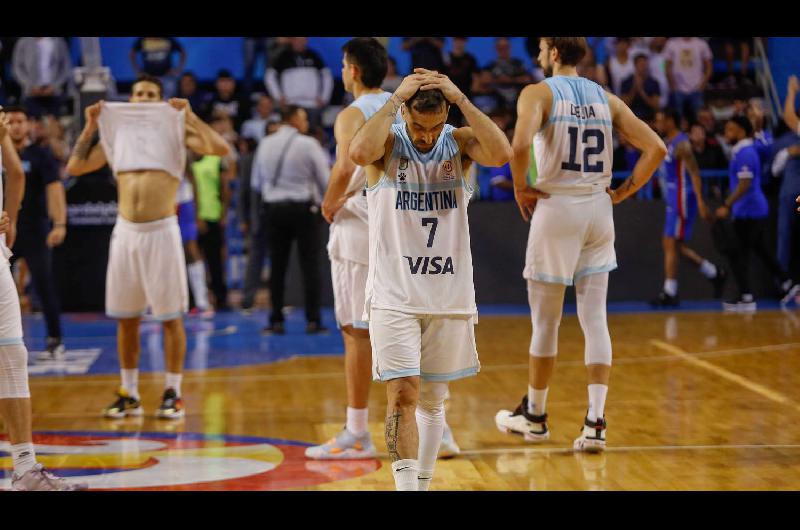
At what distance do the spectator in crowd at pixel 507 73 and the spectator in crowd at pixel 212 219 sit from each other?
4.12m

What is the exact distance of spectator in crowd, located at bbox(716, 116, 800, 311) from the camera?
41.0 ft

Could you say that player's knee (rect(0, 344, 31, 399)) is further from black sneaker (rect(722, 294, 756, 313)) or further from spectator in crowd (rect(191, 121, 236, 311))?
black sneaker (rect(722, 294, 756, 313))

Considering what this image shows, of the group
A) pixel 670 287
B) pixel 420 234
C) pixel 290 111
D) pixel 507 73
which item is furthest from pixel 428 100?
pixel 507 73

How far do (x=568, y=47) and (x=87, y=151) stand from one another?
3.08 m

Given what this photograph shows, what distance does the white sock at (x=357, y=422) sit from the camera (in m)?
6.17

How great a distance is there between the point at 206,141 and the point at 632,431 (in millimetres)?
3095

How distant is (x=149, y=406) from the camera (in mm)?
7684

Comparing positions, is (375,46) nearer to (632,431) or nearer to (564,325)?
(632,431)

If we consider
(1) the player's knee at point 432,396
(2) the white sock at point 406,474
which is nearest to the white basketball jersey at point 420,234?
(1) the player's knee at point 432,396

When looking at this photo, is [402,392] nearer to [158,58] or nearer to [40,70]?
[40,70]

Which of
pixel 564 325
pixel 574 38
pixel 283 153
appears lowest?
pixel 564 325

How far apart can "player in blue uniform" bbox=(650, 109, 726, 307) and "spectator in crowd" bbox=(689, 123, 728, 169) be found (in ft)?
5.34
